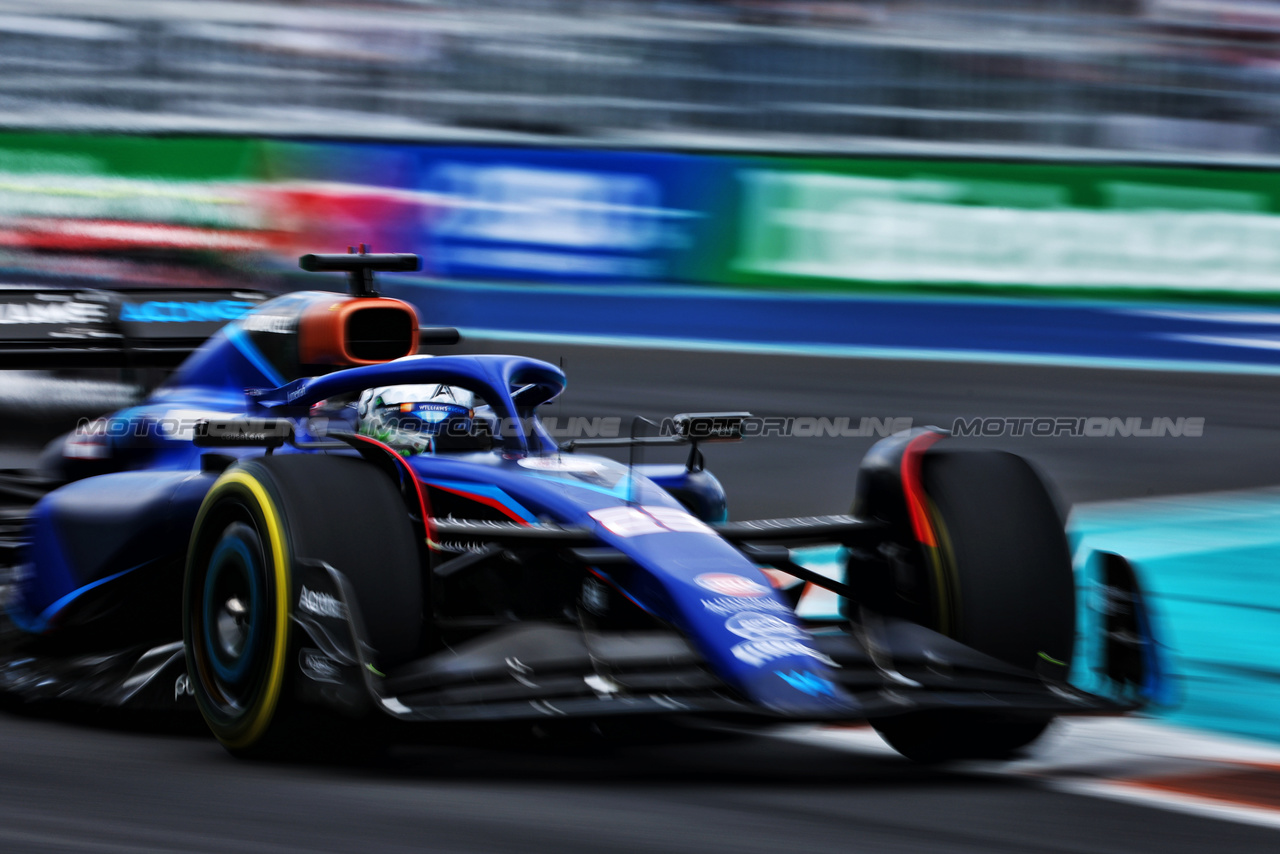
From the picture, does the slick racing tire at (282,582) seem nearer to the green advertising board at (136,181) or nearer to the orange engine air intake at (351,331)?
the orange engine air intake at (351,331)

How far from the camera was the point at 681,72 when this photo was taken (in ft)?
47.0

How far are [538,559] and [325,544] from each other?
23.5 inches

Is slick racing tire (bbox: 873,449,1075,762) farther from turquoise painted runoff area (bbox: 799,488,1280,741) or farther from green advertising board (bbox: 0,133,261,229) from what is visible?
green advertising board (bbox: 0,133,261,229)

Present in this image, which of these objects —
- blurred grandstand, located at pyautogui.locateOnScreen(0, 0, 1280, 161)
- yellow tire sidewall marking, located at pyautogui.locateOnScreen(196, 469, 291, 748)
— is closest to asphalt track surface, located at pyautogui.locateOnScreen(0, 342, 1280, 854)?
yellow tire sidewall marking, located at pyautogui.locateOnScreen(196, 469, 291, 748)

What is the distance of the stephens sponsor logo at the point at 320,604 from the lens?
12.5 ft

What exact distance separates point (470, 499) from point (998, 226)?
9.35 meters

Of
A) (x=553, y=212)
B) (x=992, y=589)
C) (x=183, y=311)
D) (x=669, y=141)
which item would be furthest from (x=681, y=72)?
(x=992, y=589)

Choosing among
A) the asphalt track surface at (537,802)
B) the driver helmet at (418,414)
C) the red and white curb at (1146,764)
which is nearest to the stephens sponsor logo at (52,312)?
the asphalt track surface at (537,802)

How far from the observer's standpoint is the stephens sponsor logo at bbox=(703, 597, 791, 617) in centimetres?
387

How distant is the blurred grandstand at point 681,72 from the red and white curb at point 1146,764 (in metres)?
9.24

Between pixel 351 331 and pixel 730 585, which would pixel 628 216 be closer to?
pixel 351 331

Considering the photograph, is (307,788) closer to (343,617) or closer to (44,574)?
(343,617)

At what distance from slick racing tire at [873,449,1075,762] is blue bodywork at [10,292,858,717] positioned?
514 millimetres

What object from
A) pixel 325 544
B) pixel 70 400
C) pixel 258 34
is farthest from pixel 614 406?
pixel 325 544
